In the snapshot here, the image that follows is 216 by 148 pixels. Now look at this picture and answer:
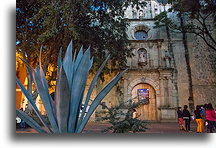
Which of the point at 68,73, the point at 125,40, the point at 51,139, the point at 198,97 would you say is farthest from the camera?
the point at 125,40

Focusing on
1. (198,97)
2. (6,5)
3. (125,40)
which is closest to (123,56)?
(125,40)

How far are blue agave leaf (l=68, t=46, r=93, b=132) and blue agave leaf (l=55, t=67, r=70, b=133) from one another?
0.07 metres

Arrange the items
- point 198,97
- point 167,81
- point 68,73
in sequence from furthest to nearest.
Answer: point 167,81
point 198,97
point 68,73

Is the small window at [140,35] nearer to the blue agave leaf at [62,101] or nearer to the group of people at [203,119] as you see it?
the group of people at [203,119]

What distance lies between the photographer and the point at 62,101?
2025 millimetres

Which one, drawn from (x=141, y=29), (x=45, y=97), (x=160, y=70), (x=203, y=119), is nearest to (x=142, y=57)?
(x=160, y=70)

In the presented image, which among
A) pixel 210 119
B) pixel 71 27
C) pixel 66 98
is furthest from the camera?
pixel 71 27

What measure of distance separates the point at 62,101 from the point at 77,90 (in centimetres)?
21

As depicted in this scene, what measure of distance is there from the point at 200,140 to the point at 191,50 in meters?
3.33

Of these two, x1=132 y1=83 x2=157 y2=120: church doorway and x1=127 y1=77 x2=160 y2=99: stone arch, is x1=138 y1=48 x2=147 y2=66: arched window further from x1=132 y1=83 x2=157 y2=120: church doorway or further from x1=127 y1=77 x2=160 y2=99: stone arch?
x1=132 y1=83 x2=157 y2=120: church doorway

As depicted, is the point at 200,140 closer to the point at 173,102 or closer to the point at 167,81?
the point at 173,102

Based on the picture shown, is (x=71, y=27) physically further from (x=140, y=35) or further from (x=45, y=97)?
(x=140, y=35)

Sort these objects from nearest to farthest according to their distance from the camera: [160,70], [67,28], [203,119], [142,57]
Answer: [203,119]
[67,28]
[142,57]
[160,70]

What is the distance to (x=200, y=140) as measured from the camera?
8.09 feet
